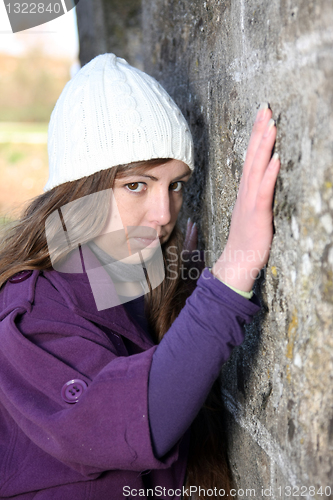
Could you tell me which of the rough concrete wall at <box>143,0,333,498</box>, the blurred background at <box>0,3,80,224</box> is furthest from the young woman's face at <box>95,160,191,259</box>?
the blurred background at <box>0,3,80,224</box>

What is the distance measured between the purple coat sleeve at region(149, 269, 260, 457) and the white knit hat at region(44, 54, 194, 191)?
554 millimetres

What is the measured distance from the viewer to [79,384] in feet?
3.34

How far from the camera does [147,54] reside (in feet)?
7.56

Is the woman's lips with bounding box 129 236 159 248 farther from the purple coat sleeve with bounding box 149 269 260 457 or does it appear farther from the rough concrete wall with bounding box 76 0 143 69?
the rough concrete wall with bounding box 76 0 143 69

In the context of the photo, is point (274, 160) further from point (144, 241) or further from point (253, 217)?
point (144, 241)

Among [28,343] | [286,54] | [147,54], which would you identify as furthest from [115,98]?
[147,54]

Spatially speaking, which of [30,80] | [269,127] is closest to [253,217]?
[269,127]

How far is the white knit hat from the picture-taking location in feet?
4.19

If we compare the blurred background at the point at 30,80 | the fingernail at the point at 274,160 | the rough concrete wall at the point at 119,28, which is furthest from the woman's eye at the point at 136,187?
the blurred background at the point at 30,80

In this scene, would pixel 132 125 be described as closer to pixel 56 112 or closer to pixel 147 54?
pixel 56 112

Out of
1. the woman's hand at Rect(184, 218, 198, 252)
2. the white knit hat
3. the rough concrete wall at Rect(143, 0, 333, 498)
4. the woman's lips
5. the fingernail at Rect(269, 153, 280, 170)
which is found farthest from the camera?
the woman's hand at Rect(184, 218, 198, 252)

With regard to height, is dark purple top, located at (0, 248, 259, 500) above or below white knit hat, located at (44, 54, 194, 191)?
below

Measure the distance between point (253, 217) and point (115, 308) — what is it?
54 cm

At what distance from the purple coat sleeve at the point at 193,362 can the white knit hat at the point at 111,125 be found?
21.8 inches
